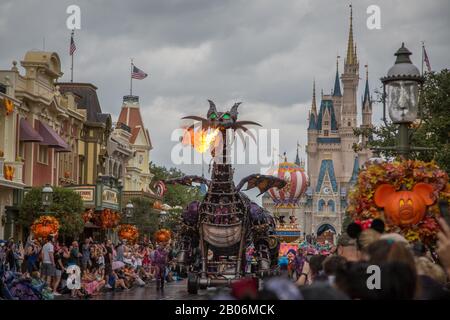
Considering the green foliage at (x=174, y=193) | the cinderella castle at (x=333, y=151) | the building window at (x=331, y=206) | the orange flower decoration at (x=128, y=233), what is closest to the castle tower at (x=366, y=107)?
the cinderella castle at (x=333, y=151)

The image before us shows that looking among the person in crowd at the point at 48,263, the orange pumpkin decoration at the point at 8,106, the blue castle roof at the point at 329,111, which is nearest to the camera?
the person in crowd at the point at 48,263

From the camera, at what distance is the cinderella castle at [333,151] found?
564 feet

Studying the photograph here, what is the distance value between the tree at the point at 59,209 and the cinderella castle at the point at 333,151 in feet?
455

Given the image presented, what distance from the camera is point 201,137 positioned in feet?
68.7

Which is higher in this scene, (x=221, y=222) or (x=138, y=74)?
(x=138, y=74)

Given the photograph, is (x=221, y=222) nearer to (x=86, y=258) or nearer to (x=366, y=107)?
(x=86, y=258)

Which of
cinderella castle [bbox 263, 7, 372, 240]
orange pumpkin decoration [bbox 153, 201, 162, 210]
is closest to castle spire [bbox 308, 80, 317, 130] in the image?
cinderella castle [bbox 263, 7, 372, 240]

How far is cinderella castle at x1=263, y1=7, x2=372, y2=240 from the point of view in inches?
6767

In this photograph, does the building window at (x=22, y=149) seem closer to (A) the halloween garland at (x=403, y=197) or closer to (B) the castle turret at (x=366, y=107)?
(A) the halloween garland at (x=403, y=197)

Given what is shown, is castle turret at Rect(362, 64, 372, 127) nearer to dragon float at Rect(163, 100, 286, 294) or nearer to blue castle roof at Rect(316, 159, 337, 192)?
blue castle roof at Rect(316, 159, 337, 192)

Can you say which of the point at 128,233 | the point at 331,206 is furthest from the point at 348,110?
the point at 128,233

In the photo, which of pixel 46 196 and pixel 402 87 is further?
pixel 46 196

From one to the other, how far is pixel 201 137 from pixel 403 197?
10.4 m
